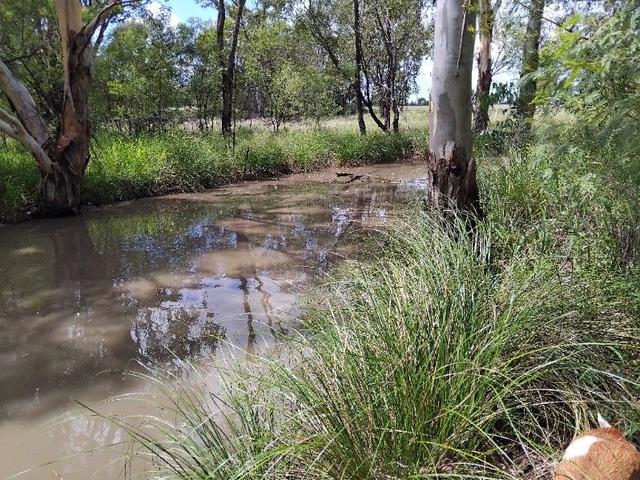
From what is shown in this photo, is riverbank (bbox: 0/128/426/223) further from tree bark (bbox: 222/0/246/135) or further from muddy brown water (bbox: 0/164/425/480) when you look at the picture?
tree bark (bbox: 222/0/246/135)

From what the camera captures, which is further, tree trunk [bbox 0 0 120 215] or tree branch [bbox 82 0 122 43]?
tree branch [bbox 82 0 122 43]

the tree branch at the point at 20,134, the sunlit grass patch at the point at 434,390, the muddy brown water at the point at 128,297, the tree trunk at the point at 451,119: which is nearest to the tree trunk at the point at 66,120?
the tree branch at the point at 20,134

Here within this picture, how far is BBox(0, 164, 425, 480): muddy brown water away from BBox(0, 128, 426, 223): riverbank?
21.4 inches

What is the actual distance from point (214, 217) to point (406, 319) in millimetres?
6913

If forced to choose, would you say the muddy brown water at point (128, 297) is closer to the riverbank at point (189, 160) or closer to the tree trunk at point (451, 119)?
the riverbank at point (189, 160)

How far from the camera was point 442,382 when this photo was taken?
5.83 ft

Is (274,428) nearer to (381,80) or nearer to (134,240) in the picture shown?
(134,240)

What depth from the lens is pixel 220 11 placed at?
46.4 feet

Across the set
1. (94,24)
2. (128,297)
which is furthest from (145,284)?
(94,24)

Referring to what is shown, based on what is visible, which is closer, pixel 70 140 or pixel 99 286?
pixel 99 286

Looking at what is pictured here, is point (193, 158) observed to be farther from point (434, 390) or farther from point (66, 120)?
point (434, 390)

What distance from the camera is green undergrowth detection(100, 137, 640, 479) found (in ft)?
5.40

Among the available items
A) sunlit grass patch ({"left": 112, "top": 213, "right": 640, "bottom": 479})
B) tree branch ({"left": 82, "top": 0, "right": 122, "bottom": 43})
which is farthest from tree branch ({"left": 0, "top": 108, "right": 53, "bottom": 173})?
sunlit grass patch ({"left": 112, "top": 213, "right": 640, "bottom": 479})

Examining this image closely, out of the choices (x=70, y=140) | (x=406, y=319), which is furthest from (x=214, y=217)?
(x=406, y=319)
